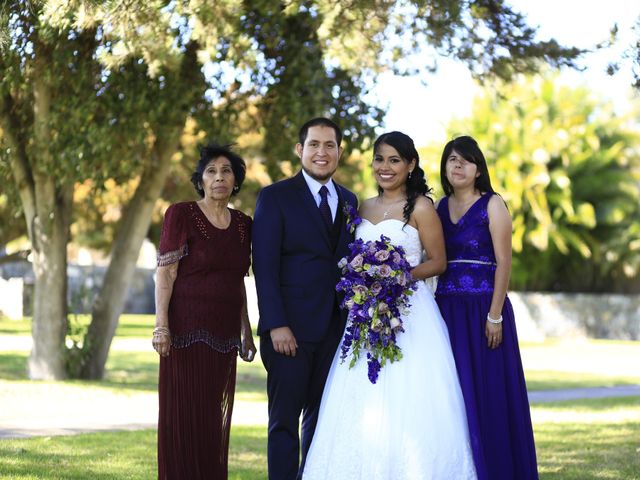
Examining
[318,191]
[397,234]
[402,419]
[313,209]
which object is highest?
[318,191]

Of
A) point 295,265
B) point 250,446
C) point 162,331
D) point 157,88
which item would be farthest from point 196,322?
point 157,88

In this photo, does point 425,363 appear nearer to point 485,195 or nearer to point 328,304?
point 328,304

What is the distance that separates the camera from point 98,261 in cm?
5781

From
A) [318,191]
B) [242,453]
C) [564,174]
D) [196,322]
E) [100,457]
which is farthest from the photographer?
[564,174]

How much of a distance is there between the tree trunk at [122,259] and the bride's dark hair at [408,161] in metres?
9.23

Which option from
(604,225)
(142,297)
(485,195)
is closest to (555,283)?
(604,225)

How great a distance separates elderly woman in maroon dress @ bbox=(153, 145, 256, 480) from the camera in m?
6.53

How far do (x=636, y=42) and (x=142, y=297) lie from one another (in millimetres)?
37335

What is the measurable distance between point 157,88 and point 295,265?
8275 mm

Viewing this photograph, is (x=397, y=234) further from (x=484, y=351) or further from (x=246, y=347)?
(x=246, y=347)

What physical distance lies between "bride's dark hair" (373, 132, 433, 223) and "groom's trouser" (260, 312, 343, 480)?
0.84 m

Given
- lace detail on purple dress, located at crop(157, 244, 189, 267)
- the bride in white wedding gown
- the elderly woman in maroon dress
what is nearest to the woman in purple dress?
the bride in white wedding gown

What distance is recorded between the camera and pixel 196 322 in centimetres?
655

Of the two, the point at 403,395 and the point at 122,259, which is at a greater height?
the point at 122,259
